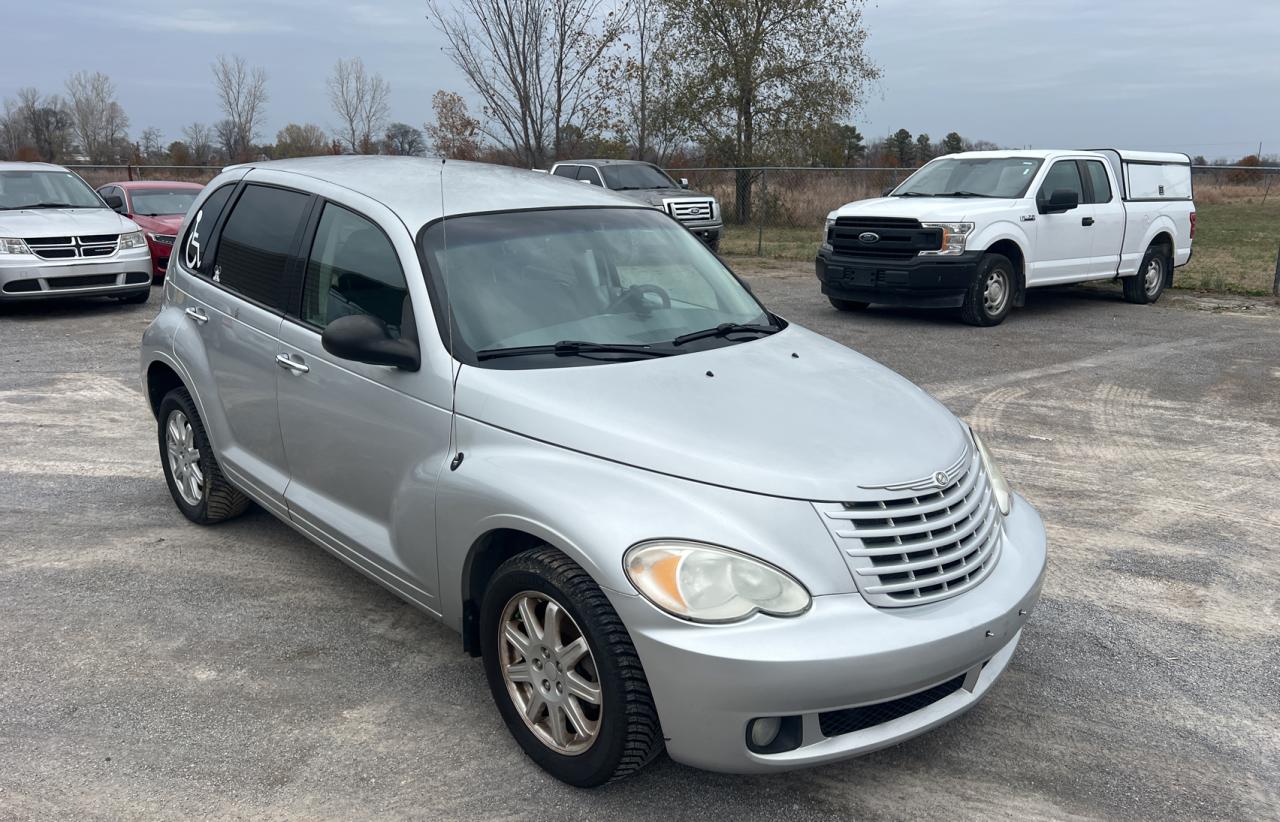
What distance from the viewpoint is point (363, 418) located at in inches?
149

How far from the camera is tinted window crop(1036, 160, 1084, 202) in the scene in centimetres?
1220

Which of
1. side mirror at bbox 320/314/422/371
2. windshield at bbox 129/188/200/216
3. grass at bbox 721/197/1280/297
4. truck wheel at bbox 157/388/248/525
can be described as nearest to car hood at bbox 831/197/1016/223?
grass at bbox 721/197/1280/297

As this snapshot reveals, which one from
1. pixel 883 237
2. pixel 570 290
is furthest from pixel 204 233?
pixel 883 237

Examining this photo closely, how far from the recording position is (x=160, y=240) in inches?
574

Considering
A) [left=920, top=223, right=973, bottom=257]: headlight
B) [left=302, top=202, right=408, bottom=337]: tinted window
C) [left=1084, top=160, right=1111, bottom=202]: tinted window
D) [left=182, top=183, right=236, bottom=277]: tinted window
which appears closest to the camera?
[left=302, top=202, right=408, bottom=337]: tinted window

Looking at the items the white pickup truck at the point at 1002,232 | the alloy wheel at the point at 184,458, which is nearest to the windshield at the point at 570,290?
the alloy wheel at the point at 184,458

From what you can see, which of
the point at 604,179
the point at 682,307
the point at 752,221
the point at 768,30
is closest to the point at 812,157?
the point at 768,30

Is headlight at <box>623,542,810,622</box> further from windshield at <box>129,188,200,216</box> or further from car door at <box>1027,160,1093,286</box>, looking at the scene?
windshield at <box>129,188,200,216</box>

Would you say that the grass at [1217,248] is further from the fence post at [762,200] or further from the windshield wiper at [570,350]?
the windshield wiper at [570,350]

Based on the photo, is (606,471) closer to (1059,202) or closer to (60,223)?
(1059,202)

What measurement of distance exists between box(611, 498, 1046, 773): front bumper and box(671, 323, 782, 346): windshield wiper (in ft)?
4.40

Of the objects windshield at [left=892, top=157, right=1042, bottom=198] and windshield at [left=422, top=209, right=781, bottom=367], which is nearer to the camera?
windshield at [left=422, top=209, right=781, bottom=367]

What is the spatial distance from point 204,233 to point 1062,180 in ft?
34.3

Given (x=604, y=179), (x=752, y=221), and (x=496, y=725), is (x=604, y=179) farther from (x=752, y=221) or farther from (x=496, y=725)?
(x=496, y=725)
